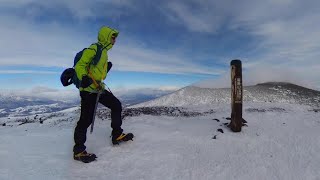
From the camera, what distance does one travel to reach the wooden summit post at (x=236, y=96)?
976 cm

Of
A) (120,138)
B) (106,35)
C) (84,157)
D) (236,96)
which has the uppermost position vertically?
(106,35)

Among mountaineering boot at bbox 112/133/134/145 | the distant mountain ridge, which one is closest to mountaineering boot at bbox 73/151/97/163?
mountaineering boot at bbox 112/133/134/145

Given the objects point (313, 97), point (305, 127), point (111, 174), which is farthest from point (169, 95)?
point (111, 174)

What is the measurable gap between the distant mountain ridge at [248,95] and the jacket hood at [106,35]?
13.5 m

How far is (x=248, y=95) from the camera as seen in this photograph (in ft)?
73.7

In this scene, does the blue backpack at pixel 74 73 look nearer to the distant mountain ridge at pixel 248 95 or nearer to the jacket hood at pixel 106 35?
the jacket hood at pixel 106 35

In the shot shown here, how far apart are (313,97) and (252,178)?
56.9 feet

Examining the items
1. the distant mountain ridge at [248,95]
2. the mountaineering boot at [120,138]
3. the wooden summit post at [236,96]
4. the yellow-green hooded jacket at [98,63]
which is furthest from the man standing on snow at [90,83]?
the distant mountain ridge at [248,95]

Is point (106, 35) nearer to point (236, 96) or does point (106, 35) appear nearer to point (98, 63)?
point (98, 63)

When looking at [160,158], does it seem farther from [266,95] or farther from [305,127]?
[266,95]

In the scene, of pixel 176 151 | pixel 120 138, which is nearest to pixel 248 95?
pixel 176 151

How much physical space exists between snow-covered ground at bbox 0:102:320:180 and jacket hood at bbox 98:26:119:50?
265cm

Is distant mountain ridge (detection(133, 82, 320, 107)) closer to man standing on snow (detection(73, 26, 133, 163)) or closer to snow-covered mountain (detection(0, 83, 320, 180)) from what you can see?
snow-covered mountain (detection(0, 83, 320, 180))

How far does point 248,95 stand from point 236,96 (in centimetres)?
1314
